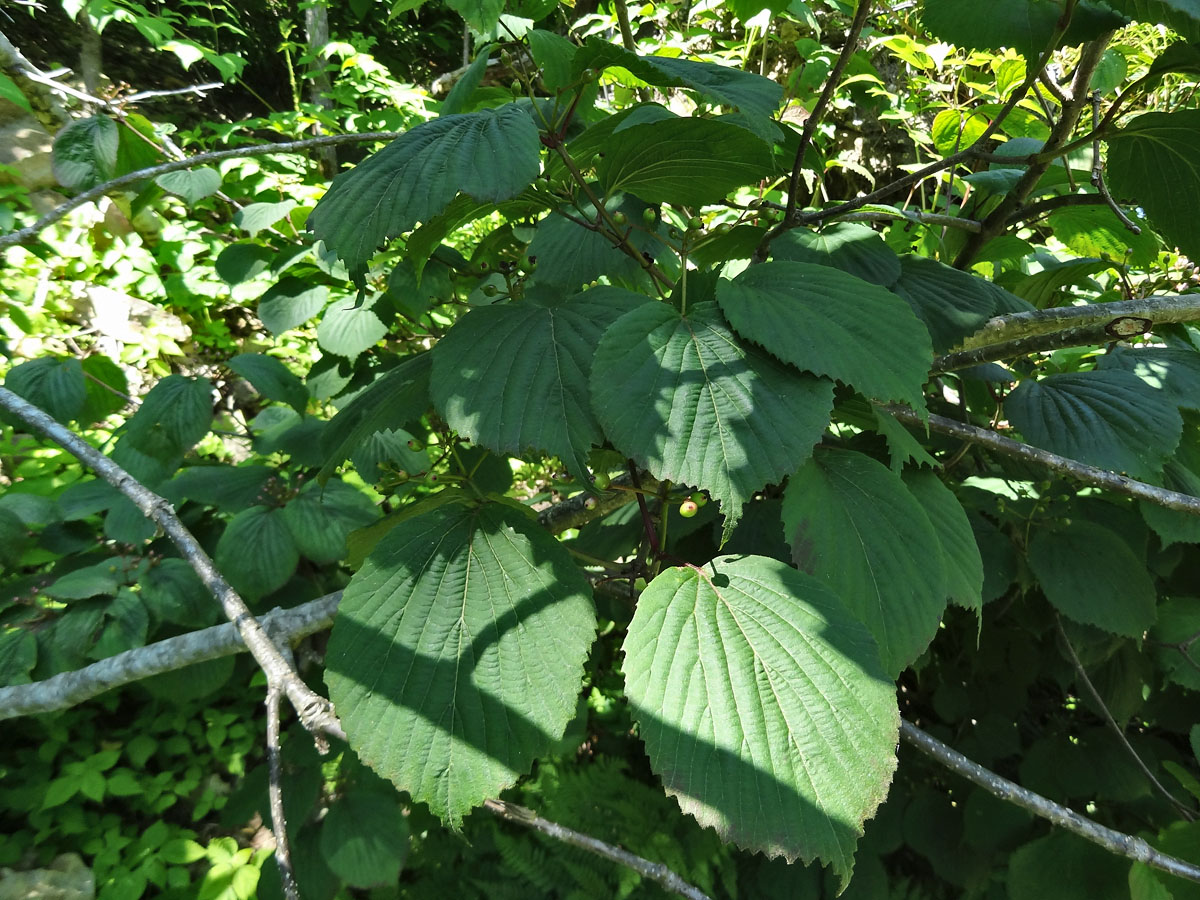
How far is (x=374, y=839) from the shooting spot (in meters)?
1.62

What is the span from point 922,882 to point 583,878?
1.07m

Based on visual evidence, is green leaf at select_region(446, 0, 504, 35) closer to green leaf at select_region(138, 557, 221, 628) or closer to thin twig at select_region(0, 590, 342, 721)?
thin twig at select_region(0, 590, 342, 721)

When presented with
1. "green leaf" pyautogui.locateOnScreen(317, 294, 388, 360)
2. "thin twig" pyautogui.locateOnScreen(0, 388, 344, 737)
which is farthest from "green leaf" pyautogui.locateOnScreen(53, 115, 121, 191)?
"thin twig" pyautogui.locateOnScreen(0, 388, 344, 737)

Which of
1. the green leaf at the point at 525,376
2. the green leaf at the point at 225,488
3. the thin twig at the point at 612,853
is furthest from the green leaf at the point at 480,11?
the green leaf at the point at 225,488

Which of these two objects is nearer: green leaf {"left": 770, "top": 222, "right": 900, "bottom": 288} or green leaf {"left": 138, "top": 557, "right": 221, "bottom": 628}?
green leaf {"left": 770, "top": 222, "right": 900, "bottom": 288}

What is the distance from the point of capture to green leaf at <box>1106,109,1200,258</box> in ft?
3.05

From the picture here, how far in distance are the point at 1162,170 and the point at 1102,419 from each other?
38cm

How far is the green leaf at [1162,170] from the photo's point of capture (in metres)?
0.93

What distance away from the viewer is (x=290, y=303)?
6.01 feet

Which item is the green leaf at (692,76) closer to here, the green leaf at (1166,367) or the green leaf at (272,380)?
the green leaf at (1166,367)

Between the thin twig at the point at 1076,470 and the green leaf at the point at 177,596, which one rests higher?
the thin twig at the point at 1076,470

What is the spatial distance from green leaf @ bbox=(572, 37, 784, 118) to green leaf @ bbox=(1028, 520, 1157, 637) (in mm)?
970

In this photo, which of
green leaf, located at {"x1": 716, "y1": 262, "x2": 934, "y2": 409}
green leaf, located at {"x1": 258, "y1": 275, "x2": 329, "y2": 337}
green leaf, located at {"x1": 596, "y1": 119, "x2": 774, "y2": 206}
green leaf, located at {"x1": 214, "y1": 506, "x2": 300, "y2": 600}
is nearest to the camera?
green leaf, located at {"x1": 716, "y1": 262, "x2": 934, "y2": 409}

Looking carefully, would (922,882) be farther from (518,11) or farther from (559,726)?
(518,11)
